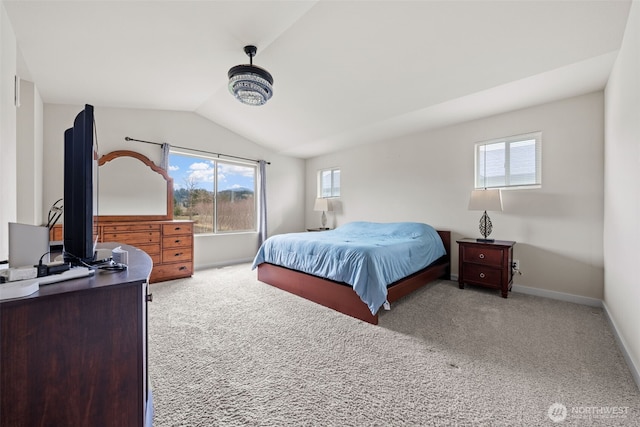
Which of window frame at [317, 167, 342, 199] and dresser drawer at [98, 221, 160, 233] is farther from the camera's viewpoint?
window frame at [317, 167, 342, 199]

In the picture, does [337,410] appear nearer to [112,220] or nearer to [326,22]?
[326,22]

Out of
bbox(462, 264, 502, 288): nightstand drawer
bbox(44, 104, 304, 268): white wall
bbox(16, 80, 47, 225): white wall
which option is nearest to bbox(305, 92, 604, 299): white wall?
bbox(462, 264, 502, 288): nightstand drawer

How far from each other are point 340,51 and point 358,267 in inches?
88.4

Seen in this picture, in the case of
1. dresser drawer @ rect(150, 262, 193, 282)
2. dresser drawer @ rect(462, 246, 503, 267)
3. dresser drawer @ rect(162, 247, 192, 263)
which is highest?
dresser drawer @ rect(462, 246, 503, 267)

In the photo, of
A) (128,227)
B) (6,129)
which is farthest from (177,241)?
(6,129)

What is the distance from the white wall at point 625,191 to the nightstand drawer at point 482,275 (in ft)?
3.04

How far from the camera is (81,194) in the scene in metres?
1.09

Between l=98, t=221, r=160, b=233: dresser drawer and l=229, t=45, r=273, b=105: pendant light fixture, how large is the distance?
2.39 metres

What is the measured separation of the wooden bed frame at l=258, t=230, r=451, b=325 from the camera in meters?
2.61

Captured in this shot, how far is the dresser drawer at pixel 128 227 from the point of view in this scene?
3373 millimetres

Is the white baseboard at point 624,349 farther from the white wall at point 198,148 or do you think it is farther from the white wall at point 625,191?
the white wall at point 198,148

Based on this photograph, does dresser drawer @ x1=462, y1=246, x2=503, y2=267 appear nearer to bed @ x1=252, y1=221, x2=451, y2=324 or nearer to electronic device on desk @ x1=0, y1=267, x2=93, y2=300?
bed @ x1=252, y1=221, x2=451, y2=324

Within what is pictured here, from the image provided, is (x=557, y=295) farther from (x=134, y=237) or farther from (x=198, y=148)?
(x=198, y=148)

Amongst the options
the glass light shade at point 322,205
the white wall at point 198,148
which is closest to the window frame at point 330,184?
the glass light shade at point 322,205
